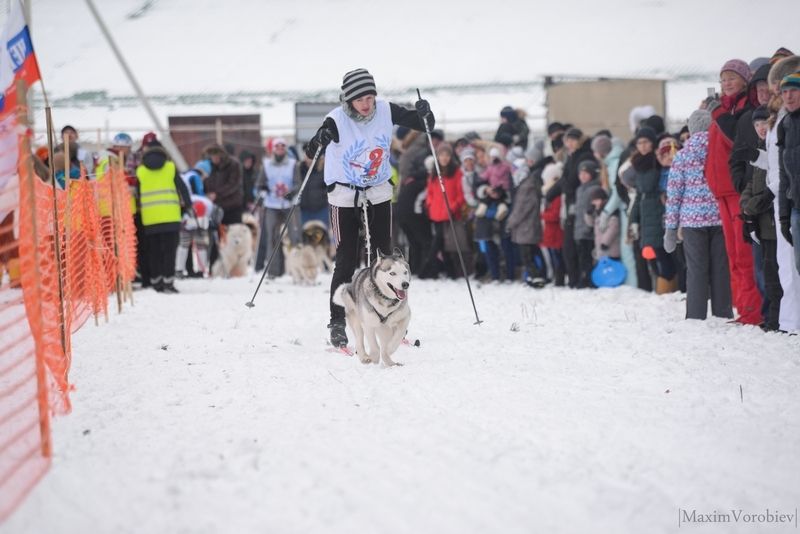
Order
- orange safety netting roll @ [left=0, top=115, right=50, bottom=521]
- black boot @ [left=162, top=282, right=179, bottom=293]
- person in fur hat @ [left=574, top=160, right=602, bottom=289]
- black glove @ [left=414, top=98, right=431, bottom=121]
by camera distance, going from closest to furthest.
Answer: orange safety netting roll @ [left=0, top=115, right=50, bottom=521], black glove @ [left=414, top=98, right=431, bottom=121], person in fur hat @ [left=574, top=160, right=602, bottom=289], black boot @ [left=162, top=282, right=179, bottom=293]

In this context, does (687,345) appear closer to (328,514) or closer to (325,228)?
(328,514)

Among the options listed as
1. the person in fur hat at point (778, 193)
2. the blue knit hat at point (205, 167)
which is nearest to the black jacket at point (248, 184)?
the blue knit hat at point (205, 167)

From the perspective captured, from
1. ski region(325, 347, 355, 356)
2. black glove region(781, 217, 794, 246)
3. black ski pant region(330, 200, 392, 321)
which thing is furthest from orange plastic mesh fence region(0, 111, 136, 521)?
black glove region(781, 217, 794, 246)

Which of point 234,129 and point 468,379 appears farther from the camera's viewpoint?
point 234,129

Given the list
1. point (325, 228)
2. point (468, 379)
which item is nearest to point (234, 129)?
point (325, 228)

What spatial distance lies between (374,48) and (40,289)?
4705cm

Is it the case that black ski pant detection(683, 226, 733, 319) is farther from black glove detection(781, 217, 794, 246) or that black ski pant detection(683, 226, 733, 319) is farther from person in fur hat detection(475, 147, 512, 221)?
person in fur hat detection(475, 147, 512, 221)

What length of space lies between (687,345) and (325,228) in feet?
27.1

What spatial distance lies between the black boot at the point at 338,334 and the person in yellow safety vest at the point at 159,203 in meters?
5.31

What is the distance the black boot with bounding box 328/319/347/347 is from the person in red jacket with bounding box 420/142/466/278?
6184 millimetres

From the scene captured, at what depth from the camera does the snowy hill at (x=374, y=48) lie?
31.7 meters

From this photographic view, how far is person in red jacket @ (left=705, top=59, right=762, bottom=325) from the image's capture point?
7.10m

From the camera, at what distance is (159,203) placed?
11.4 metres

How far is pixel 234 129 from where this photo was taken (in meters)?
24.7
